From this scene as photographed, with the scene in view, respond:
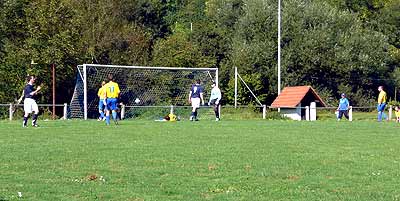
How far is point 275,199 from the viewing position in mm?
9719

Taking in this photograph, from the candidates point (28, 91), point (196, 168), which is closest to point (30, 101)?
point (28, 91)

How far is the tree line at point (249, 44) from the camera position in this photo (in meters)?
51.3

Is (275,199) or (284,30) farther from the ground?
(284,30)

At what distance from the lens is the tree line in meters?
51.3

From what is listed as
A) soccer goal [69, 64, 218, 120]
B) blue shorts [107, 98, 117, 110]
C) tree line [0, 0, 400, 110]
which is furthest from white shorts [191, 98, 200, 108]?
tree line [0, 0, 400, 110]

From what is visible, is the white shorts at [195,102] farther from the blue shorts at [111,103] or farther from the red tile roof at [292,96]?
the red tile roof at [292,96]

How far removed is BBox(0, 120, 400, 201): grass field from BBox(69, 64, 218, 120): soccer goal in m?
24.0

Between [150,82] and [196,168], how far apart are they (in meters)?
35.1

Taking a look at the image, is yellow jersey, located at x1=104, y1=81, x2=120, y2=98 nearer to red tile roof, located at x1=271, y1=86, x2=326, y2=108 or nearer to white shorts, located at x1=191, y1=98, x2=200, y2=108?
white shorts, located at x1=191, y1=98, x2=200, y2=108

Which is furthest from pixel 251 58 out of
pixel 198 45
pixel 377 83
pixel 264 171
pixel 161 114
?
pixel 264 171

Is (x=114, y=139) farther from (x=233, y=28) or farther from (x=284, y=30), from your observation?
(x=233, y=28)

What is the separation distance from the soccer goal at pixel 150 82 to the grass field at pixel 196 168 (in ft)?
78.6

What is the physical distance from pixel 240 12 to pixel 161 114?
2821 centimetres

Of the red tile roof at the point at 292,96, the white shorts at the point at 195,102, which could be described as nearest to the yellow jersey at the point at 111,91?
the white shorts at the point at 195,102
